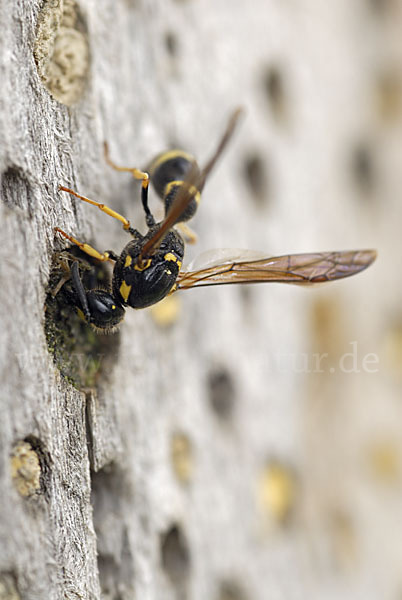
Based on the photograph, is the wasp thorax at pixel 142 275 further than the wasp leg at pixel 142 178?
No

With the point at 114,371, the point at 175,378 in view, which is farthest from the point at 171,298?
the point at 114,371

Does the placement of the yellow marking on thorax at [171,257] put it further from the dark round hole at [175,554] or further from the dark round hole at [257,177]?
the dark round hole at [257,177]

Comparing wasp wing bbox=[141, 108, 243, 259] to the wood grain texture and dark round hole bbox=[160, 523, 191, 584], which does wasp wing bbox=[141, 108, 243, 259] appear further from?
dark round hole bbox=[160, 523, 191, 584]

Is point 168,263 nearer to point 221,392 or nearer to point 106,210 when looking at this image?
point 106,210

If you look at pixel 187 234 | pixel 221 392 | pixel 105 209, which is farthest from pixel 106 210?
pixel 221 392

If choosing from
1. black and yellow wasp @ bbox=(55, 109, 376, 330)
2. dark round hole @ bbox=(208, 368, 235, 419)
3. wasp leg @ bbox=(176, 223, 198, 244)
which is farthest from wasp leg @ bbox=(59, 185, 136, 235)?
dark round hole @ bbox=(208, 368, 235, 419)

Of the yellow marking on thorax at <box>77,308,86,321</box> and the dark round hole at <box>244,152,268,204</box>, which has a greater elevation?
the dark round hole at <box>244,152,268,204</box>

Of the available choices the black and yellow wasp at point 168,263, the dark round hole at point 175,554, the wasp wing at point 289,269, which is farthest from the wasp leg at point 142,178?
the dark round hole at point 175,554

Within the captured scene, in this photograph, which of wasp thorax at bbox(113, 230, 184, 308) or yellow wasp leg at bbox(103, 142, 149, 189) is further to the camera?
yellow wasp leg at bbox(103, 142, 149, 189)
